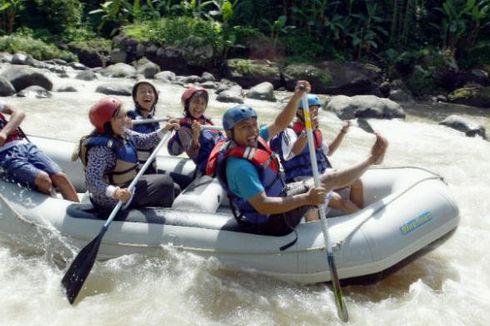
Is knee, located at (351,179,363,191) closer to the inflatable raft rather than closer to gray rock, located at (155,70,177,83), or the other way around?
the inflatable raft

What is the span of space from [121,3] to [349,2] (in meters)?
6.47

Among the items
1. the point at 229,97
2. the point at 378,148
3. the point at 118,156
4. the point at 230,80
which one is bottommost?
the point at 230,80

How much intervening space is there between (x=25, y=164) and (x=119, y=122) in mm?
961

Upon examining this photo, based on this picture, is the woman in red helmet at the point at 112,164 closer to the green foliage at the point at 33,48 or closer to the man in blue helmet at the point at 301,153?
the man in blue helmet at the point at 301,153

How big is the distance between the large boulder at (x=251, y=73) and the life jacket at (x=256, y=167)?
10.5 meters

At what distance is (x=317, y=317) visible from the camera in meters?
3.75

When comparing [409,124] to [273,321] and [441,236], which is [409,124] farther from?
[273,321]

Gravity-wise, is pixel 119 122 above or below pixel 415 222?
above

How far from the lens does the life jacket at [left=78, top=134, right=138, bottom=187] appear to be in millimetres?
4031

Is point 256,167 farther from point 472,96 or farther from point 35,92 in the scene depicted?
point 472,96

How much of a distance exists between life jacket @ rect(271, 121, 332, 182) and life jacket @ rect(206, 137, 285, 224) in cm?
64

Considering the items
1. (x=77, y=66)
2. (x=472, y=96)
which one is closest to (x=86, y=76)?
(x=77, y=66)

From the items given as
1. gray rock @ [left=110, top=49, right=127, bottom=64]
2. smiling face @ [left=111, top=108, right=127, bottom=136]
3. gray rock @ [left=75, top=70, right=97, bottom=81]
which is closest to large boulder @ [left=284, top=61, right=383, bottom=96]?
gray rock @ [left=110, top=49, right=127, bottom=64]

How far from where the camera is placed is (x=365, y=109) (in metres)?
10.9
